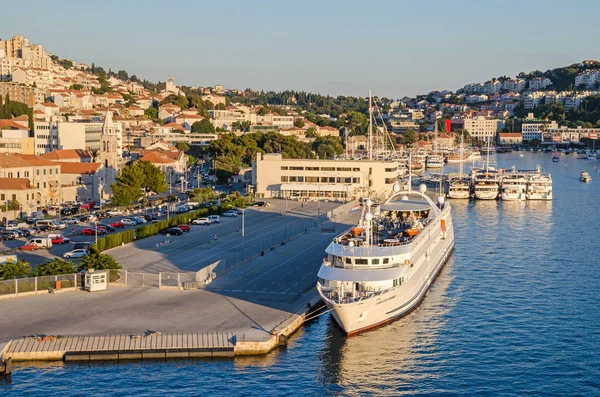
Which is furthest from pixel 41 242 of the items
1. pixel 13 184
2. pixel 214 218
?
pixel 13 184

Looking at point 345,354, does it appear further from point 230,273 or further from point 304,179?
point 304,179

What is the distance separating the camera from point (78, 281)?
91.3ft

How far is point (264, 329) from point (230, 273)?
801 centimetres

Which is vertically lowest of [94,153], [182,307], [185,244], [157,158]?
[182,307]

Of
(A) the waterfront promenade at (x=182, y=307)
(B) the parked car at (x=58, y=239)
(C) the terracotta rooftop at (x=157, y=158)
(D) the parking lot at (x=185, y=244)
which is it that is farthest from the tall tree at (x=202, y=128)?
(A) the waterfront promenade at (x=182, y=307)

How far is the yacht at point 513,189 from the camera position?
71750mm

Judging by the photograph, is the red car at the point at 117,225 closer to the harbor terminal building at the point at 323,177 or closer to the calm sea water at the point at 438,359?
the calm sea water at the point at 438,359

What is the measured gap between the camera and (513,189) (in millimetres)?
72125

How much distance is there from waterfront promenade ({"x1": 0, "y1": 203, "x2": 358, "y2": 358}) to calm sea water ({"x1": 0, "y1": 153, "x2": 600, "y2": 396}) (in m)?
1.49

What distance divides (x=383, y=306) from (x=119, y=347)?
26.9 feet

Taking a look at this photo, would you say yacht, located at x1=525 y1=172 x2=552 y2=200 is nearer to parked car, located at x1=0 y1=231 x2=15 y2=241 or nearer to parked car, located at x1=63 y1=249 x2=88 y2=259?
parked car, located at x1=0 y1=231 x2=15 y2=241

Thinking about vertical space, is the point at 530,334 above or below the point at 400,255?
below

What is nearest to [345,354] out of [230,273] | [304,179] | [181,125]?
[230,273]

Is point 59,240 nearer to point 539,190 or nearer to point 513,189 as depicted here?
point 513,189
